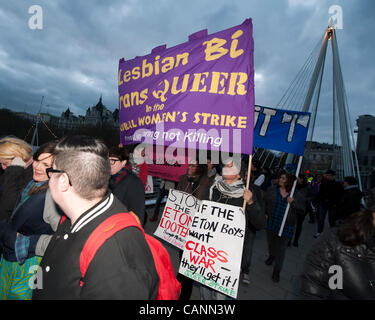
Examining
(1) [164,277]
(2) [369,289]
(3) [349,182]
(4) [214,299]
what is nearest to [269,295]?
(4) [214,299]

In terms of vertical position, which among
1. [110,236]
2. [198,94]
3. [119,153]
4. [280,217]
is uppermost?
[198,94]

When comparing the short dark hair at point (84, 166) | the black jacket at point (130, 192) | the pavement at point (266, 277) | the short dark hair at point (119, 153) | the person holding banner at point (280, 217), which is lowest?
the pavement at point (266, 277)

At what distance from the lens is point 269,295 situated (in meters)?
3.33

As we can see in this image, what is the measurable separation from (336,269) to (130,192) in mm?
2153

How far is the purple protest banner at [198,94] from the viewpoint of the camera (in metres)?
2.24

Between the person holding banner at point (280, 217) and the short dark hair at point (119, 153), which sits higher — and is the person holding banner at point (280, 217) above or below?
below

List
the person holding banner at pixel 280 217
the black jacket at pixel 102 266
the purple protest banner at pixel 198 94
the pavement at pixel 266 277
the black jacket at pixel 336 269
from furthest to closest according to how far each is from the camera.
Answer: the person holding banner at pixel 280 217 → the pavement at pixel 266 277 → the purple protest banner at pixel 198 94 → the black jacket at pixel 336 269 → the black jacket at pixel 102 266

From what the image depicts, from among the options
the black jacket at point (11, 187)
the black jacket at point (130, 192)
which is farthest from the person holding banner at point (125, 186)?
the black jacket at point (11, 187)

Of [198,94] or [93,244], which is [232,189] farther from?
[93,244]

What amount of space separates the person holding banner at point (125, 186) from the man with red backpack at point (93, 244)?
4.39ft

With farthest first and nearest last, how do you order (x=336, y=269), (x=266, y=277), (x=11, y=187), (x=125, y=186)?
(x=266, y=277), (x=125, y=186), (x=11, y=187), (x=336, y=269)

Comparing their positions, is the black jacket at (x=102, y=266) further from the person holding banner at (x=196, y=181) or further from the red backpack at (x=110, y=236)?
the person holding banner at (x=196, y=181)

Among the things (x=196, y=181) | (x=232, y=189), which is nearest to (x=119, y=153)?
(x=196, y=181)

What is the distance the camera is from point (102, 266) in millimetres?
893
